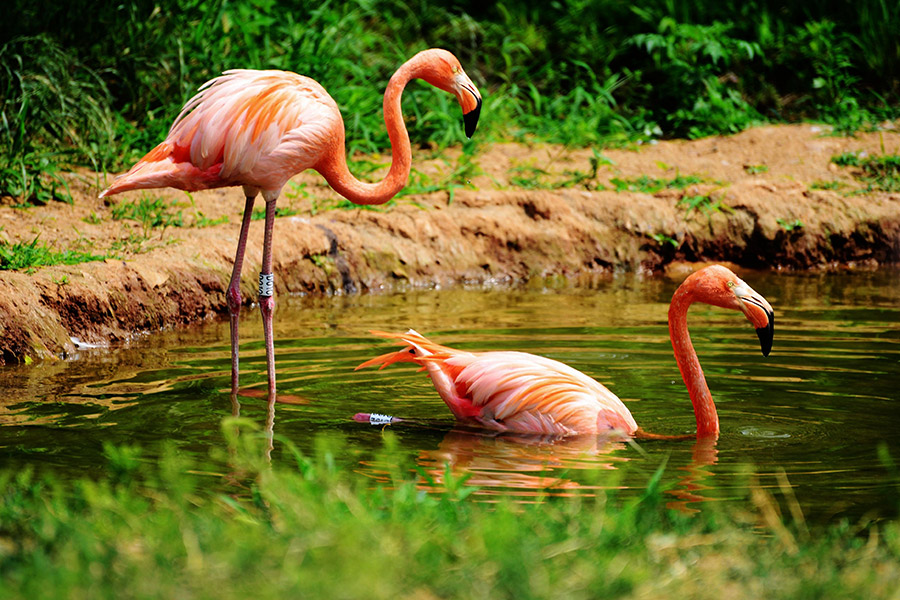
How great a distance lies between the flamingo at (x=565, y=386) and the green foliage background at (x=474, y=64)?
353cm

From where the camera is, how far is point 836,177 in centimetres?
841

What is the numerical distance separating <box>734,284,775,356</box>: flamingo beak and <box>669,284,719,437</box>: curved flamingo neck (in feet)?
0.63

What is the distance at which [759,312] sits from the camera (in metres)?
3.79

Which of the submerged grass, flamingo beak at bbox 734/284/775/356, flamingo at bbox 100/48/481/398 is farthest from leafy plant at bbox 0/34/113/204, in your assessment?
the submerged grass

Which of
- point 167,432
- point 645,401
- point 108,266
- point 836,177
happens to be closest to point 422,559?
point 167,432

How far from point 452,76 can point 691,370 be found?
1876 millimetres

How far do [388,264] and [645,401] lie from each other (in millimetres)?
2732

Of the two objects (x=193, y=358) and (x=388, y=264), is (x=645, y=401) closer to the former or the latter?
(x=193, y=358)

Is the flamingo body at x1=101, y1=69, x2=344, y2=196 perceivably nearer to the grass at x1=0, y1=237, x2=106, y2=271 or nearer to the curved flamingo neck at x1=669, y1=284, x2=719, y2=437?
the grass at x1=0, y1=237, x2=106, y2=271

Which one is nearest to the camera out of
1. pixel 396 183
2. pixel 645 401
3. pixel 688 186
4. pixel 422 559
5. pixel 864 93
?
pixel 422 559

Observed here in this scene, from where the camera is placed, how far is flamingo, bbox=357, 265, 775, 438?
3.86m

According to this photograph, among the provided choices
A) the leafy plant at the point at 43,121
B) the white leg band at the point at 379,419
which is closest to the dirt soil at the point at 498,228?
the leafy plant at the point at 43,121

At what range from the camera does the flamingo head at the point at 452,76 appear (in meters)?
5.00

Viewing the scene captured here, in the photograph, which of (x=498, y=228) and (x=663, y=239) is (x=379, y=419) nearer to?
(x=498, y=228)
